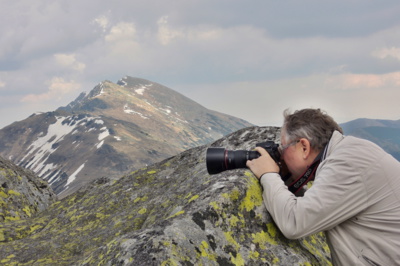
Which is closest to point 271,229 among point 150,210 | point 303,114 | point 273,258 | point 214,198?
point 273,258

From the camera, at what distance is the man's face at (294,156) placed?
4.32m

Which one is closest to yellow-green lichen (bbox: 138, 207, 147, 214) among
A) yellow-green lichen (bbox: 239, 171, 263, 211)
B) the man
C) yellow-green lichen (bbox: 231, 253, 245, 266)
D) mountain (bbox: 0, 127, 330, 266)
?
mountain (bbox: 0, 127, 330, 266)

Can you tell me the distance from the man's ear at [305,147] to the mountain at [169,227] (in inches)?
31.2

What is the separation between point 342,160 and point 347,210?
1.77ft

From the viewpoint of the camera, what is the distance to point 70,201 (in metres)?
8.58

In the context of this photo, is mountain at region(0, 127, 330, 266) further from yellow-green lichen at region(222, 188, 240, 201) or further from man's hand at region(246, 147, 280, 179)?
man's hand at region(246, 147, 280, 179)

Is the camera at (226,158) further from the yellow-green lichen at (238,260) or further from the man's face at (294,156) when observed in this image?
the yellow-green lichen at (238,260)

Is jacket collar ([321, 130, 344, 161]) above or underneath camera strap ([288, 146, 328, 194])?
above

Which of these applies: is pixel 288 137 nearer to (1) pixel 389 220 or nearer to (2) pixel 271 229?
(2) pixel 271 229

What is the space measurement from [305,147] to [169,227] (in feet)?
6.74

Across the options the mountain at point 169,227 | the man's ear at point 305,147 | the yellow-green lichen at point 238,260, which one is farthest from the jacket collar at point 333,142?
the yellow-green lichen at point 238,260

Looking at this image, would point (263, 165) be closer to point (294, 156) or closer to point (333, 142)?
point (294, 156)

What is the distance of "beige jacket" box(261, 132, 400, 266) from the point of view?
3.46 m

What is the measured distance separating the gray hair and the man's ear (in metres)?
0.04
